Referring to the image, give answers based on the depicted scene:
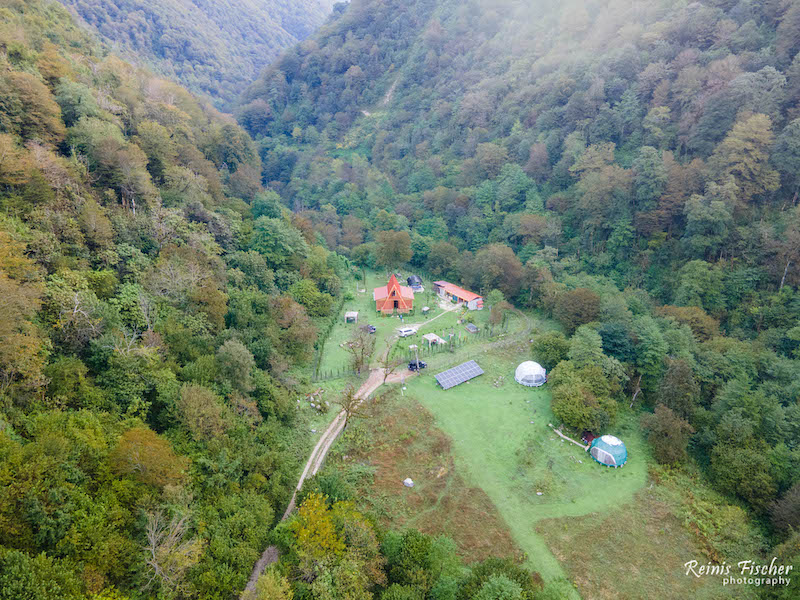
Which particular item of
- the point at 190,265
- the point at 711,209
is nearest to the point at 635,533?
the point at 711,209

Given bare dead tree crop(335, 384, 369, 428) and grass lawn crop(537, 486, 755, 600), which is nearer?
grass lawn crop(537, 486, 755, 600)

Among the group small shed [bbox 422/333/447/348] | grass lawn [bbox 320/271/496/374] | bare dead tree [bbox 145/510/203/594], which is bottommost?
grass lawn [bbox 320/271/496/374]

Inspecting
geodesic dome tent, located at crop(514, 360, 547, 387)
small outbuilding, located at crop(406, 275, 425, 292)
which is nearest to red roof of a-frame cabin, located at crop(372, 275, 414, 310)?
small outbuilding, located at crop(406, 275, 425, 292)

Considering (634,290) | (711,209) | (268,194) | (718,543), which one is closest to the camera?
(718,543)

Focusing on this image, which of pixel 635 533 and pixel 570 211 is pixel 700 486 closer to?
pixel 635 533

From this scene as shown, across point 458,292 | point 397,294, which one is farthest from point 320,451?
point 458,292

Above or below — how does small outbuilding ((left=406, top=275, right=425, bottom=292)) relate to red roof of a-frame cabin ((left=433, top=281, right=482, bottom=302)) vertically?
below

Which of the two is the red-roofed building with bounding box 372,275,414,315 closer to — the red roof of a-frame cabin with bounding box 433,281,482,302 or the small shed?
the red roof of a-frame cabin with bounding box 433,281,482,302
